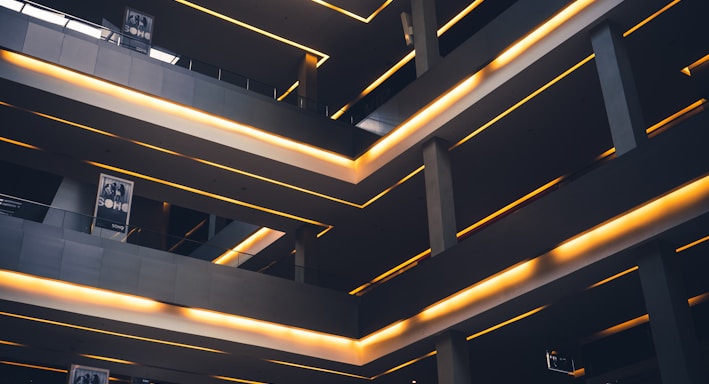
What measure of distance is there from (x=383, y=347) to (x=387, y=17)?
9.92 metres

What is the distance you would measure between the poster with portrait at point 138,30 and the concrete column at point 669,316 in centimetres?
1338

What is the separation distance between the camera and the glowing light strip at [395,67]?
21.8m

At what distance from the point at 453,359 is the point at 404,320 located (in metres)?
2.03

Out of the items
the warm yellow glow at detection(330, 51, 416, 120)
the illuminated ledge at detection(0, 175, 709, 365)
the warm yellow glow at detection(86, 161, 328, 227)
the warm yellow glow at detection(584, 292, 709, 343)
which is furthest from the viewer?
the warm yellow glow at detection(330, 51, 416, 120)

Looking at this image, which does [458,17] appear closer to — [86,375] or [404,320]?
[404,320]

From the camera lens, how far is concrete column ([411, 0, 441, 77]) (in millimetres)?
19547

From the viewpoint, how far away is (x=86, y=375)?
58.9 ft

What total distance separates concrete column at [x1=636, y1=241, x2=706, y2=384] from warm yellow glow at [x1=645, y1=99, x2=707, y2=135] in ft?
20.9

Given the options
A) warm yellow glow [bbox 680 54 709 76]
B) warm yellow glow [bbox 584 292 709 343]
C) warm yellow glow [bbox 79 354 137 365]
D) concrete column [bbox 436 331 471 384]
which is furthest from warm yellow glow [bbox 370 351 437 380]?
warm yellow glow [bbox 680 54 709 76]

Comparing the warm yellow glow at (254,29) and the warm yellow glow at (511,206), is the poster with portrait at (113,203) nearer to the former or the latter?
the warm yellow glow at (254,29)

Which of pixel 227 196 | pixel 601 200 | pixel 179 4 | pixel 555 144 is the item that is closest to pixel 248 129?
pixel 227 196

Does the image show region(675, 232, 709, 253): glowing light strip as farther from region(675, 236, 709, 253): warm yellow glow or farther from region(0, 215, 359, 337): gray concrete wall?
region(0, 215, 359, 337): gray concrete wall

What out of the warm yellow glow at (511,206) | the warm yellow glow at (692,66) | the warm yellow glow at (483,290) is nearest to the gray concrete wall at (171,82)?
the warm yellow glow at (511,206)

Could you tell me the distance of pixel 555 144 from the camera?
18.7 m
